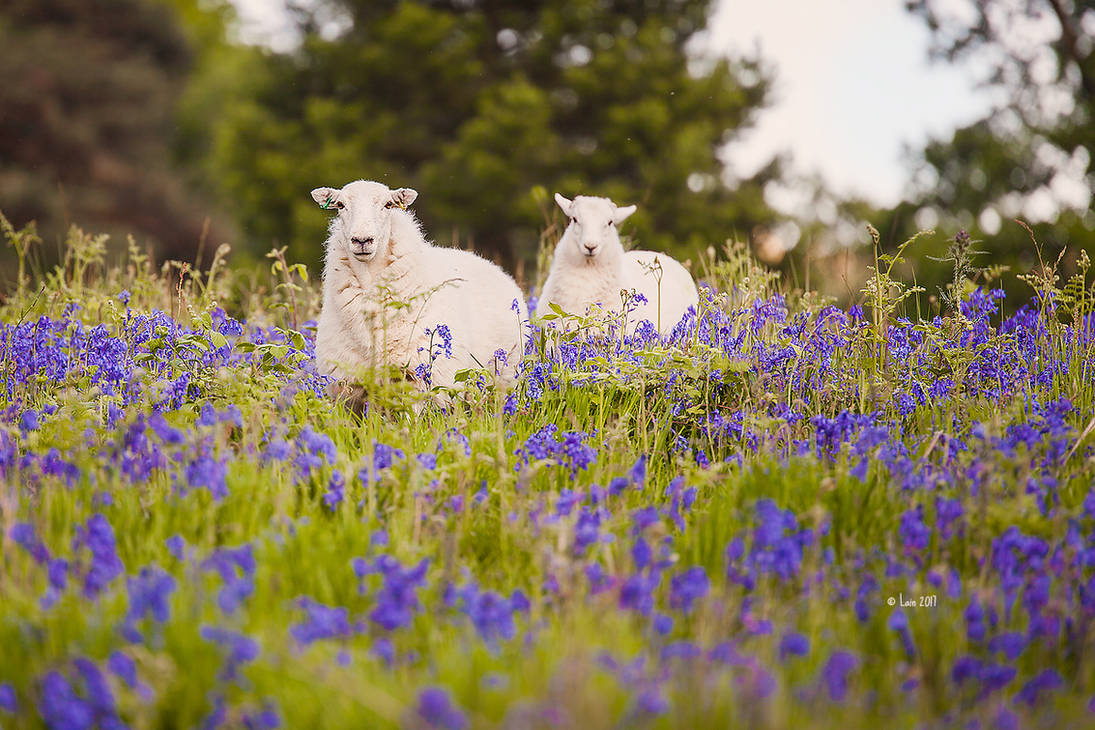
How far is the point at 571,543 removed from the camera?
2.81 meters

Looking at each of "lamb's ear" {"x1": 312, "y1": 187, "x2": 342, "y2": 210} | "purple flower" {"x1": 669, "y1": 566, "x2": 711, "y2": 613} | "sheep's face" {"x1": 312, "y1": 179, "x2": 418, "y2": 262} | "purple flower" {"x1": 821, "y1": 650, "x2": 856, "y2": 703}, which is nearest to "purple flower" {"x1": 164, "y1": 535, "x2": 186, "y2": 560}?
"purple flower" {"x1": 669, "y1": 566, "x2": 711, "y2": 613}

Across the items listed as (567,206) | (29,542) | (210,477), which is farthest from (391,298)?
(29,542)

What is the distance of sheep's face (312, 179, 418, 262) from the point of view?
16.2 feet

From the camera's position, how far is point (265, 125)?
2111 centimetres

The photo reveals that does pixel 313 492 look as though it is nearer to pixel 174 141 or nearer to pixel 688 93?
pixel 688 93

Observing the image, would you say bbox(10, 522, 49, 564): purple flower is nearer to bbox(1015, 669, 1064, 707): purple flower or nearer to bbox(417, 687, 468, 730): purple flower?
Result: bbox(417, 687, 468, 730): purple flower

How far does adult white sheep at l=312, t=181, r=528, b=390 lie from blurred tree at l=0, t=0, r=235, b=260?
72.8ft

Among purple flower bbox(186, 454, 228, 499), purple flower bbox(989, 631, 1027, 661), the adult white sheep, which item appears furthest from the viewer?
the adult white sheep

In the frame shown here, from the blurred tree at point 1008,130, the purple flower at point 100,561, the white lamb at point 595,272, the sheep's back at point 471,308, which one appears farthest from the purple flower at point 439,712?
the blurred tree at point 1008,130

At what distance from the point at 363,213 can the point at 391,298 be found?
1.56 ft

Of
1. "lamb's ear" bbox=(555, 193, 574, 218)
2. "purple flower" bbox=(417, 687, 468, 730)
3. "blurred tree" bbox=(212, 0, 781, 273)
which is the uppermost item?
"blurred tree" bbox=(212, 0, 781, 273)

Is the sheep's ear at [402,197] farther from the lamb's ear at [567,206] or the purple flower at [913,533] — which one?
the purple flower at [913,533]

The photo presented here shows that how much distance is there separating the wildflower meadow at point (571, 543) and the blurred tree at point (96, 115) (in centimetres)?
2376

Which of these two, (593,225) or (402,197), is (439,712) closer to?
(402,197)
